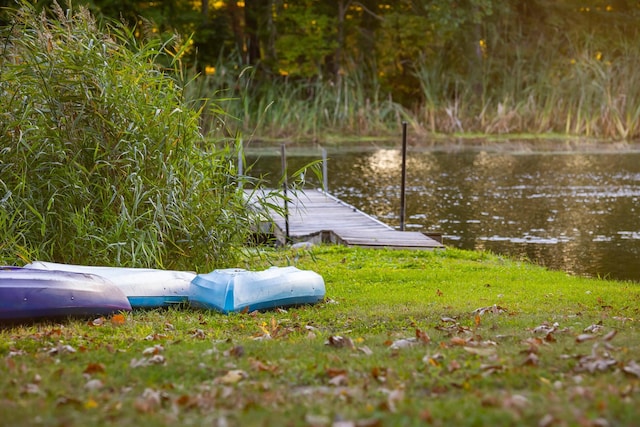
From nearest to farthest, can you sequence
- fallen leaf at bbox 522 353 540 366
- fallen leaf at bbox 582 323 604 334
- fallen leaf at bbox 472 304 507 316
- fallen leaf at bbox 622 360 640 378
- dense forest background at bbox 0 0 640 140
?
fallen leaf at bbox 622 360 640 378 → fallen leaf at bbox 522 353 540 366 → fallen leaf at bbox 582 323 604 334 → fallen leaf at bbox 472 304 507 316 → dense forest background at bbox 0 0 640 140

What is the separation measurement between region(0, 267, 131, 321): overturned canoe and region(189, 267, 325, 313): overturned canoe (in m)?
0.73

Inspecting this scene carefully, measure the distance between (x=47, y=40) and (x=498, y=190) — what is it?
12.1 m

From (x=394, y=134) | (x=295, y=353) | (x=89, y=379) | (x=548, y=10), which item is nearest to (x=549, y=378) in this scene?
(x=295, y=353)

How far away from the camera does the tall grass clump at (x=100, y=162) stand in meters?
9.30

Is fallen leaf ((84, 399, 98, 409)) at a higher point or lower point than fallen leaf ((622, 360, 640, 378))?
lower

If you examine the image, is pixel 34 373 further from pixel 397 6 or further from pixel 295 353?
pixel 397 6

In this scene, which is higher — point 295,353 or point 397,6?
point 397,6

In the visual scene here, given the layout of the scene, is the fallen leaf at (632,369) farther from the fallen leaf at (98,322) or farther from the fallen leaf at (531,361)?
the fallen leaf at (98,322)

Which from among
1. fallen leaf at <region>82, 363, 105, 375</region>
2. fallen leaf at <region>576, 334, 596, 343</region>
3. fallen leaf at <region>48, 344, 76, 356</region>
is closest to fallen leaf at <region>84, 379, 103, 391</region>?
fallen leaf at <region>82, 363, 105, 375</region>

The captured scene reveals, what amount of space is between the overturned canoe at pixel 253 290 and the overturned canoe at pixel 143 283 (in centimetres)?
16

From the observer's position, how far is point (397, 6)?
111 ft

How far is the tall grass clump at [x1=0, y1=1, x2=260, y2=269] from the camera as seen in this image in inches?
366

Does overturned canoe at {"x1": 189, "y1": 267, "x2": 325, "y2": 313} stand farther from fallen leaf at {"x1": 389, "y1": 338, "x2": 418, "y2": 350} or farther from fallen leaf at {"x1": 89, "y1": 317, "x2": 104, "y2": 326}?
fallen leaf at {"x1": 389, "y1": 338, "x2": 418, "y2": 350}

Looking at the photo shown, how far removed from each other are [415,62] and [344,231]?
63.7ft
